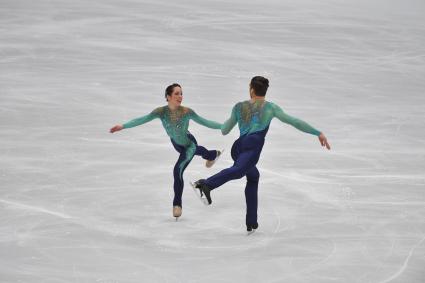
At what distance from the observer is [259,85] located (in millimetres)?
9461

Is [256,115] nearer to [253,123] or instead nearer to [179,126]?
A: [253,123]

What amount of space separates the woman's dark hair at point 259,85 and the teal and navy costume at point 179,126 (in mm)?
715

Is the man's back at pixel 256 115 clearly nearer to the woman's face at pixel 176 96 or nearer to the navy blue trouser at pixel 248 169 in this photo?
the navy blue trouser at pixel 248 169

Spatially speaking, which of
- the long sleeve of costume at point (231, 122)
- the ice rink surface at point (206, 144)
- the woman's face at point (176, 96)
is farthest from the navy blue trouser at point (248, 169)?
the woman's face at point (176, 96)

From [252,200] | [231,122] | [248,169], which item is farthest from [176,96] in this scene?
[252,200]

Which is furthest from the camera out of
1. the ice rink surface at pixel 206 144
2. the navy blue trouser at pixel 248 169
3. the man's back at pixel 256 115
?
the man's back at pixel 256 115

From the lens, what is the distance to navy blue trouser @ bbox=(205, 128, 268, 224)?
928cm

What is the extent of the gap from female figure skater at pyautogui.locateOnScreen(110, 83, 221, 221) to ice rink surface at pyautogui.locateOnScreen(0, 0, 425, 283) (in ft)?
1.41

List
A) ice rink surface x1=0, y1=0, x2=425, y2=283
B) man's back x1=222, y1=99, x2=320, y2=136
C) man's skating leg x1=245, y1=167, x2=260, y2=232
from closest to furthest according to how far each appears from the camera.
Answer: ice rink surface x1=0, y1=0, x2=425, y2=283
man's back x1=222, y1=99, x2=320, y2=136
man's skating leg x1=245, y1=167, x2=260, y2=232

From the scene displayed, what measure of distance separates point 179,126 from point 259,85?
1.04 meters

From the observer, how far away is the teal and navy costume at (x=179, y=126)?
9.97m

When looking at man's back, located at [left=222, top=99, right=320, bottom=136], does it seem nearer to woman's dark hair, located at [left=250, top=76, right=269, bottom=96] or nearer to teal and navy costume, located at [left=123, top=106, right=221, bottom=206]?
woman's dark hair, located at [left=250, top=76, right=269, bottom=96]

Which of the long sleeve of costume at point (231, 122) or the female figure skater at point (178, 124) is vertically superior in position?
the long sleeve of costume at point (231, 122)

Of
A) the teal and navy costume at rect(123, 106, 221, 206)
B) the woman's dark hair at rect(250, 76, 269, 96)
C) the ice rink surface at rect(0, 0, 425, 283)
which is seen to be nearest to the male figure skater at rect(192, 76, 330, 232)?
the woman's dark hair at rect(250, 76, 269, 96)
